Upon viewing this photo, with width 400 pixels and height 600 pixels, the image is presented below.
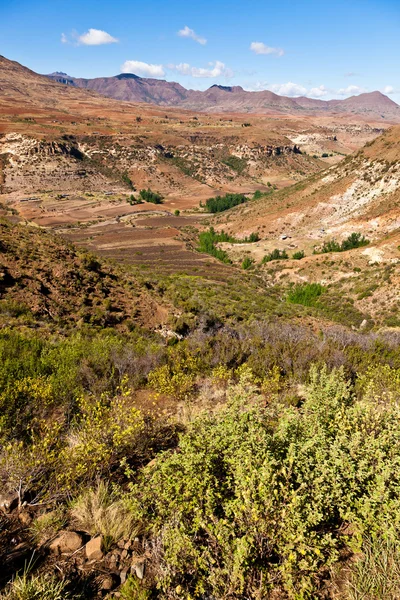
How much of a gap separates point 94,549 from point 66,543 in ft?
1.38

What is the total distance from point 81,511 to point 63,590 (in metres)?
1.12

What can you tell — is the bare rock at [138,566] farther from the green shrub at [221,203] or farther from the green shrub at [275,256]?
the green shrub at [221,203]

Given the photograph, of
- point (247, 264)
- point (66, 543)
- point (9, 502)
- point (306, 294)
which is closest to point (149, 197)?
point (247, 264)

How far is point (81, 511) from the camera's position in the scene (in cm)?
484

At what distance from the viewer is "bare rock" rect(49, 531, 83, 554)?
434 cm

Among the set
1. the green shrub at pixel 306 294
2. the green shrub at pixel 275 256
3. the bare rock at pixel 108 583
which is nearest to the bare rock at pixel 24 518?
the bare rock at pixel 108 583

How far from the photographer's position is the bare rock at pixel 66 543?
14.2ft

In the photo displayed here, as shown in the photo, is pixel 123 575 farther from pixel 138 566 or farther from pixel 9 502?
pixel 9 502

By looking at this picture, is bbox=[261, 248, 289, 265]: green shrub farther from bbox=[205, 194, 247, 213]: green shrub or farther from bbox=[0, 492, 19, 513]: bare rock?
bbox=[0, 492, 19, 513]: bare rock

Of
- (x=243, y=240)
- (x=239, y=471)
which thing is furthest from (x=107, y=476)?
(x=243, y=240)

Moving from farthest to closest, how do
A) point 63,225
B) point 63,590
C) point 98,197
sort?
point 98,197 → point 63,225 → point 63,590

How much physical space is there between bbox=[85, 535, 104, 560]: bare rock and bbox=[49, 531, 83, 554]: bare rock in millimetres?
173

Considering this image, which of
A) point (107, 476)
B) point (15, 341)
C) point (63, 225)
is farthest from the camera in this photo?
point (63, 225)

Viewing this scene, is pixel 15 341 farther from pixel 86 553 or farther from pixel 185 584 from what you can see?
pixel 185 584
